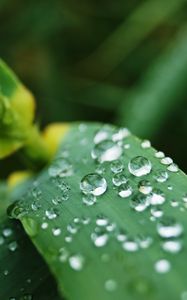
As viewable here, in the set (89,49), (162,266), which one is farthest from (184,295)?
(89,49)

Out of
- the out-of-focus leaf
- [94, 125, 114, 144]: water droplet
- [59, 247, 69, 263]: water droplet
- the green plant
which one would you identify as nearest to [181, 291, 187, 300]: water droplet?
the green plant

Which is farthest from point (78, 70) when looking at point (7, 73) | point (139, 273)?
point (139, 273)

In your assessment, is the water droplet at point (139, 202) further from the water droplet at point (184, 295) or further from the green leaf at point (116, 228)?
the water droplet at point (184, 295)

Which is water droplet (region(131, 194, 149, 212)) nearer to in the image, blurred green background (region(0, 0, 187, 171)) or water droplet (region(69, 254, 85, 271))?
water droplet (region(69, 254, 85, 271))

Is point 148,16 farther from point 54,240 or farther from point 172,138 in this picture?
point 54,240

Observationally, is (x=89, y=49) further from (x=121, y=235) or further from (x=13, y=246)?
(x=121, y=235)

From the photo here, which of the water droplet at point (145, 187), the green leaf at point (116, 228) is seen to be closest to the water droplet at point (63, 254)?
the green leaf at point (116, 228)
